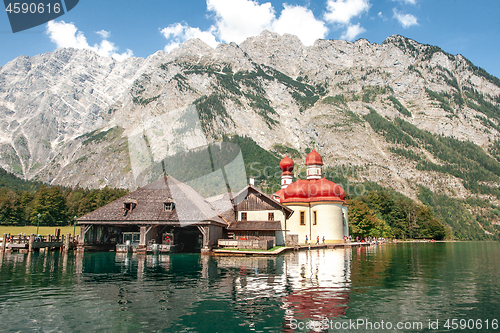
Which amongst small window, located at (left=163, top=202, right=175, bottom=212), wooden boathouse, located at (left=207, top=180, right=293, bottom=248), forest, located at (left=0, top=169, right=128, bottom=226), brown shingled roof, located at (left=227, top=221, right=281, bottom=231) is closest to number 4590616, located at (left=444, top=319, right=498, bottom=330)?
small window, located at (left=163, top=202, right=175, bottom=212)

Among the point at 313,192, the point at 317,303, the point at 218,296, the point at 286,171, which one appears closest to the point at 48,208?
the point at 286,171

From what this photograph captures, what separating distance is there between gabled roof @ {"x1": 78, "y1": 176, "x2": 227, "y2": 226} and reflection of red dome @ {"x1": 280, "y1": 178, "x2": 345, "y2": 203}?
19.4 metres

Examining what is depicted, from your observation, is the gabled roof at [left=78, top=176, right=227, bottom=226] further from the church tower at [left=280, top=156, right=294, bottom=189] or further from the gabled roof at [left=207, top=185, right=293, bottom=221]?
the church tower at [left=280, top=156, right=294, bottom=189]

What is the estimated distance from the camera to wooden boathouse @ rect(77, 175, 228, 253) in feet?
139

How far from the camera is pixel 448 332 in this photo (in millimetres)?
11578

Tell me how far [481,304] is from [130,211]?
125ft

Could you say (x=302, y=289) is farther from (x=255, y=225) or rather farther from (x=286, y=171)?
(x=286, y=171)

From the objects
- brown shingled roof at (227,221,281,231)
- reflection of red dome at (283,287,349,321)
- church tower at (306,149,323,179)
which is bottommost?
reflection of red dome at (283,287,349,321)

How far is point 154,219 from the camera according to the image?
42.5m

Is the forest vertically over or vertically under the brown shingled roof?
over

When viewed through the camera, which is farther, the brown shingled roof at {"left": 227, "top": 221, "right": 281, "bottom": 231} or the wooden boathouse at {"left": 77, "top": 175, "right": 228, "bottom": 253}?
the brown shingled roof at {"left": 227, "top": 221, "right": 281, "bottom": 231}

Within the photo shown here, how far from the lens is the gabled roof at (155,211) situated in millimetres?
42406

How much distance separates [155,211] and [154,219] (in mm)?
1787

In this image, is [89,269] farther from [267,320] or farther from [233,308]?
[267,320]
